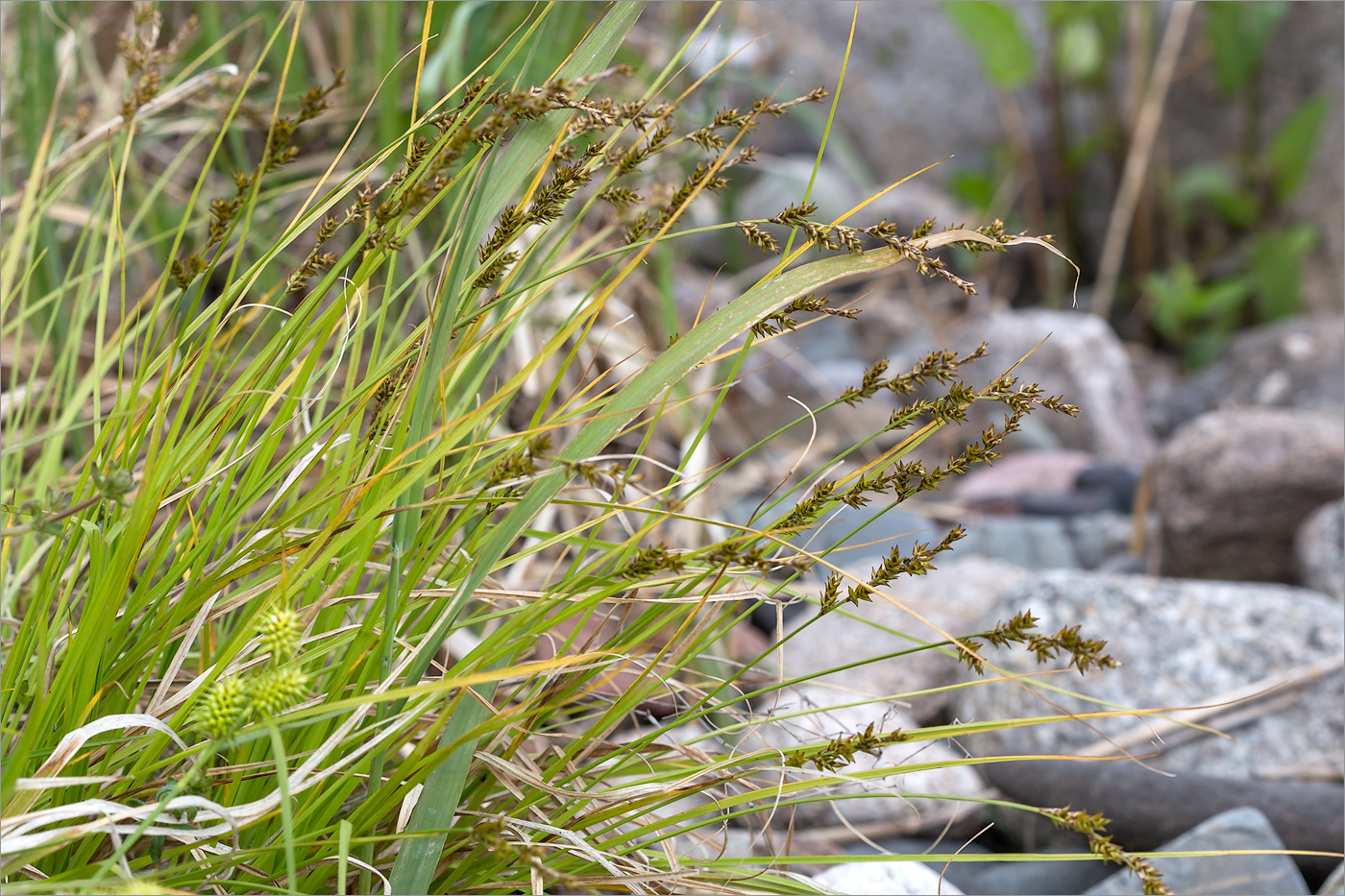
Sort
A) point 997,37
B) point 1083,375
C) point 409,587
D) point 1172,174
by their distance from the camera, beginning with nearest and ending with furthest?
point 409,587 < point 1083,375 < point 997,37 < point 1172,174

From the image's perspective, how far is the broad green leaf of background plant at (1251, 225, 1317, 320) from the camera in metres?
4.18

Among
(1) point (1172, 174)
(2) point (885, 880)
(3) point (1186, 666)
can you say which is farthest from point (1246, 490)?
(1) point (1172, 174)

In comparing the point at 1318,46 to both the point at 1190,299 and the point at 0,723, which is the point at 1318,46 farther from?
the point at 0,723

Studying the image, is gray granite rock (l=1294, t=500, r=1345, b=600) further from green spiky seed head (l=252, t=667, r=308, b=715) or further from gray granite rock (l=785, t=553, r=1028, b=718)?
green spiky seed head (l=252, t=667, r=308, b=715)

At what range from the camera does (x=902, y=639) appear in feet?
4.71

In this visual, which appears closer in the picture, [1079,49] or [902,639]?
[902,639]

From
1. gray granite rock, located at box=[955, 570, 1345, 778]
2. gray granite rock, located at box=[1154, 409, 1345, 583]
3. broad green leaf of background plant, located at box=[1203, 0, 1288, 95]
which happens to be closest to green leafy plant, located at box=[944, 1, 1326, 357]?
broad green leaf of background plant, located at box=[1203, 0, 1288, 95]

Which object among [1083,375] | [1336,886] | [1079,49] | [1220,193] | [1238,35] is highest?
[1238,35]

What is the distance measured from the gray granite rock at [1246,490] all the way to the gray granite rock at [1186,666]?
1.79ft

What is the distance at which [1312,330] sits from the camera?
11.6ft

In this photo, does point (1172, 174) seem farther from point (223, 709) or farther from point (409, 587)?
point (223, 709)

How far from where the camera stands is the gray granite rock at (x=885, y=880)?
83 centimetres

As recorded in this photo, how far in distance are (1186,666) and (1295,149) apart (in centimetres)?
369

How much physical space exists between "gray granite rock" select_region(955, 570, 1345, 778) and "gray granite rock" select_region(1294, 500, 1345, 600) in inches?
11.3
